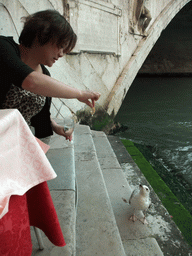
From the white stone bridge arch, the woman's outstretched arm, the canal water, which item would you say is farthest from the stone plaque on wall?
the woman's outstretched arm

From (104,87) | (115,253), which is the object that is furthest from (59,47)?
(104,87)

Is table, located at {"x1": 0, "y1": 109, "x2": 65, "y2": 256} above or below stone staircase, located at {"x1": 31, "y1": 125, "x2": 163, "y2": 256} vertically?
above

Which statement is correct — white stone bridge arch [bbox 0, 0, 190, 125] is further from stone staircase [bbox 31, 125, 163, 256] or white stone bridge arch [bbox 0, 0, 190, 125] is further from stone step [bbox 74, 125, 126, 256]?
stone step [bbox 74, 125, 126, 256]

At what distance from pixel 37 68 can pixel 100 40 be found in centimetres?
298

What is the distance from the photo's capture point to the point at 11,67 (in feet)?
2.89

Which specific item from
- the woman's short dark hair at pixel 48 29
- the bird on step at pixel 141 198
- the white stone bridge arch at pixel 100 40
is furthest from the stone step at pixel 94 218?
the white stone bridge arch at pixel 100 40

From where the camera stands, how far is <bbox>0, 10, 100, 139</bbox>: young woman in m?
0.86

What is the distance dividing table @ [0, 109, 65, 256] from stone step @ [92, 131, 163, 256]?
824 millimetres

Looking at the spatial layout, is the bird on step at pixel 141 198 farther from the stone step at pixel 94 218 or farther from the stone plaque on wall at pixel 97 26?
the stone plaque on wall at pixel 97 26

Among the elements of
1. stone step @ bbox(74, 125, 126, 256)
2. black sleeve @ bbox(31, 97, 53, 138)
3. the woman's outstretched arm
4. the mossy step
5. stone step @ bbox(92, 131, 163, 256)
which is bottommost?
the mossy step

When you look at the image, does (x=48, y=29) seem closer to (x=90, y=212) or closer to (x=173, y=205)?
(x=90, y=212)

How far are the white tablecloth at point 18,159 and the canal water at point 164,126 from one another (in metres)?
2.56

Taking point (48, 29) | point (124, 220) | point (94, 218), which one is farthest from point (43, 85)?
point (124, 220)

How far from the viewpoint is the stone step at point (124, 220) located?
127 cm
